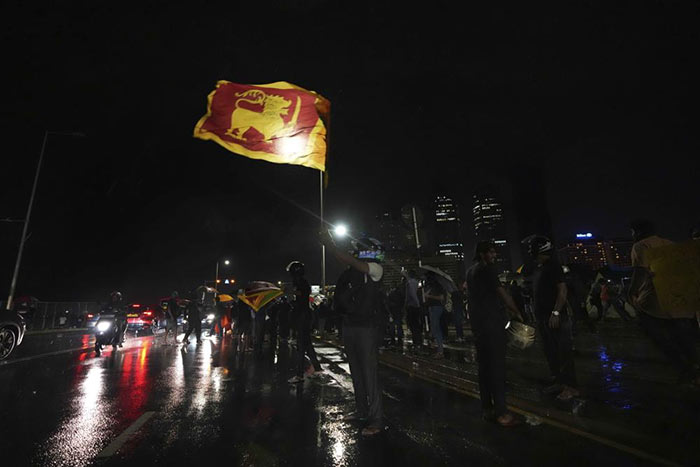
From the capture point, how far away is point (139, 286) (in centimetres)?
4603

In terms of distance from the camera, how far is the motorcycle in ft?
36.3

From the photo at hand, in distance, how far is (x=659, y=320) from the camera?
502 cm

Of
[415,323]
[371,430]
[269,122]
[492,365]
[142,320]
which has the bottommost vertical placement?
[371,430]

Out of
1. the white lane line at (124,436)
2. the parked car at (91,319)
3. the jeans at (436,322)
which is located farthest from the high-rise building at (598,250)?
the white lane line at (124,436)

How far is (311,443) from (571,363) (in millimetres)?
3551

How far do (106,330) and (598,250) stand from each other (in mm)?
228580

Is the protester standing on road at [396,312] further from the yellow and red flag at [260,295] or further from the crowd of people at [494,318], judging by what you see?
the crowd of people at [494,318]

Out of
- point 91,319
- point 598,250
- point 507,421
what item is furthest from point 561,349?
point 598,250

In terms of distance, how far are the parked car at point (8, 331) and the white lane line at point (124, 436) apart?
6903 millimetres

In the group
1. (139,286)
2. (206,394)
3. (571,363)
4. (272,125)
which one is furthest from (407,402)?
(139,286)

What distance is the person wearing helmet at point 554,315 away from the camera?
4.72 metres

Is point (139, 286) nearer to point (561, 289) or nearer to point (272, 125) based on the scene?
point (272, 125)

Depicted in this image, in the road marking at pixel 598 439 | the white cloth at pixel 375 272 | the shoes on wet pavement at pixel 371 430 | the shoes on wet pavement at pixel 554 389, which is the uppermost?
the white cloth at pixel 375 272

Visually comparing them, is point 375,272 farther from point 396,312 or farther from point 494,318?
point 396,312
